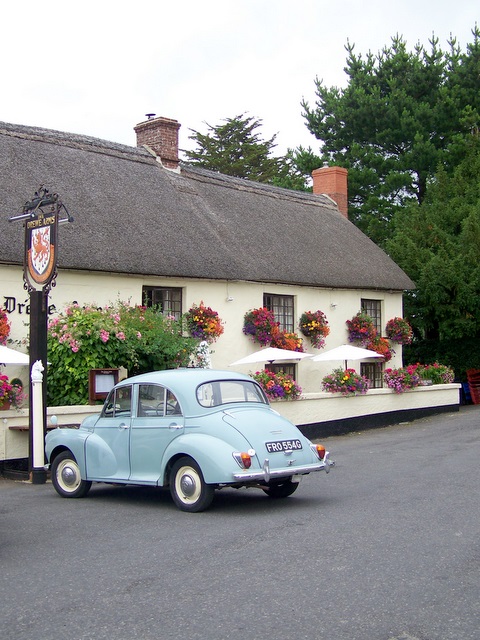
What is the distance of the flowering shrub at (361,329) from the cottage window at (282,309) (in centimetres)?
244

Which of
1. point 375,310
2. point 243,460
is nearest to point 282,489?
point 243,460

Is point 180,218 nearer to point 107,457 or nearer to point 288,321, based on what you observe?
point 288,321

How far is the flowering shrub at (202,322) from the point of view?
61.7 feet

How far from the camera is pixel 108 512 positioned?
9336mm

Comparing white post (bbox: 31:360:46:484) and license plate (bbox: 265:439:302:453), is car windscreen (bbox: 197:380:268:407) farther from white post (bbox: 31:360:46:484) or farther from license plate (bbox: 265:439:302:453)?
white post (bbox: 31:360:46:484)

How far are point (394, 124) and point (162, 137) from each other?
1498 cm

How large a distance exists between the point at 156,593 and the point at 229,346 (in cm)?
1427

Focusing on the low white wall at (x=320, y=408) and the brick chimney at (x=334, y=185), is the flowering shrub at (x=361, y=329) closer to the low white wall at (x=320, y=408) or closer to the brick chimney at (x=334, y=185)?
the low white wall at (x=320, y=408)

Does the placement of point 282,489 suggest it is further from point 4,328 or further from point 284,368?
point 284,368

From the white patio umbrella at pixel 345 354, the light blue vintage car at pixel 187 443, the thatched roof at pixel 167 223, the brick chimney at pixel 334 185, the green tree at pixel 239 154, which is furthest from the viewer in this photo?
the green tree at pixel 239 154

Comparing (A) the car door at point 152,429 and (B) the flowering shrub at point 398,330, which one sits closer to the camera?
(A) the car door at point 152,429

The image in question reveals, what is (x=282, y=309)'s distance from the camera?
21969mm

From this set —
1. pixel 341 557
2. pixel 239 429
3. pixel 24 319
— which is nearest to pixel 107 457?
pixel 239 429

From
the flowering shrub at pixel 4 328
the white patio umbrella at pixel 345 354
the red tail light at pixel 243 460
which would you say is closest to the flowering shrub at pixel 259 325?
the white patio umbrella at pixel 345 354
